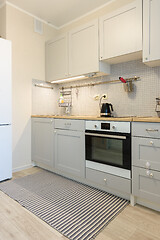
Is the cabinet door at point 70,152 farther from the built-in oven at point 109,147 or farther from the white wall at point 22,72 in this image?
the white wall at point 22,72

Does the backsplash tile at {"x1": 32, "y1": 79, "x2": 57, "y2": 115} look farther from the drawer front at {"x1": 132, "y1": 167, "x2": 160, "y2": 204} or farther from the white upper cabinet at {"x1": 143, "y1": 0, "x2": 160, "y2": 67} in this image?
the drawer front at {"x1": 132, "y1": 167, "x2": 160, "y2": 204}

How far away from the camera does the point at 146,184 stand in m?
1.71

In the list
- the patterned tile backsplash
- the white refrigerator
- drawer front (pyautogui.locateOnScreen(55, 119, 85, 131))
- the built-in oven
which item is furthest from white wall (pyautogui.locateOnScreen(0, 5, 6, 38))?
the built-in oven

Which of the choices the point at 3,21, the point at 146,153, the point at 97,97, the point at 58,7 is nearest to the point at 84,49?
the point at 97,97

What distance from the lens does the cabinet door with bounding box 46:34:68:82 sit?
9.64 feet

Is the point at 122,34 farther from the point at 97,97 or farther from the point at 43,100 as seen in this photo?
the point at 43,100

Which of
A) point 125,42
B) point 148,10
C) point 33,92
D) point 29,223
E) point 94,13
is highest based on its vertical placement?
point 94,13

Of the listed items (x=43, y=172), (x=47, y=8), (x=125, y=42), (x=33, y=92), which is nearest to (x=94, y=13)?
(x=47, y=8)

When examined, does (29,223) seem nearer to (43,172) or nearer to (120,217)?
(120,217)

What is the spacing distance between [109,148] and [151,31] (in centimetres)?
140

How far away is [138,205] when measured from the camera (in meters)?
1.82

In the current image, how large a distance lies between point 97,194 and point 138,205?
1.57 feet

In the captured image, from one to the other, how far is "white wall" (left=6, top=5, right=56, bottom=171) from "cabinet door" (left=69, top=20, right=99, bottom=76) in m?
0.76

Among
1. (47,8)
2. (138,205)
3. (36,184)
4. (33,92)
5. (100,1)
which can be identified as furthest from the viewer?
(33,92)
